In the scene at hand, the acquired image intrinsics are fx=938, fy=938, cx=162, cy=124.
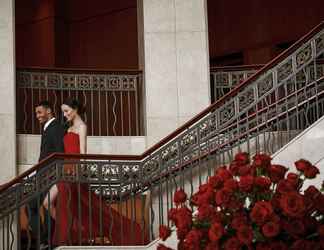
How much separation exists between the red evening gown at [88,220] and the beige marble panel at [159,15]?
364 cm

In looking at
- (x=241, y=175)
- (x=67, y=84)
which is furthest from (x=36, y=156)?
(x=241, y=175)

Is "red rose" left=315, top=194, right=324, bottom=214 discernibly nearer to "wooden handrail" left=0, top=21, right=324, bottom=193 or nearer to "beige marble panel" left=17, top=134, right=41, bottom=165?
"wooden handrail" left=0, top=21, right=324, bottom=193

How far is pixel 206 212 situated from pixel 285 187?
1.84 ft

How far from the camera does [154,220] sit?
36.9 ft

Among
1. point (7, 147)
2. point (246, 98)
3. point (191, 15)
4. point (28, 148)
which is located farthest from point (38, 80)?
point (246, 98)

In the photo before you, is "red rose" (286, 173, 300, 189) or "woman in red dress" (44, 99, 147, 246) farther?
"woman in red dress" (44, 99, 147, 246)

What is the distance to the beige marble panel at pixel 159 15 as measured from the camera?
13.5 meters

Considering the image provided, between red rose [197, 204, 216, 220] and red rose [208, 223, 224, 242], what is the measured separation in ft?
0.41

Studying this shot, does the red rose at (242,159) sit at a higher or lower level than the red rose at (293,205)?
higher

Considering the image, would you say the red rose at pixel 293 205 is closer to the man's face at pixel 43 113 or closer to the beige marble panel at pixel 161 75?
the man's face at pixel 43 113

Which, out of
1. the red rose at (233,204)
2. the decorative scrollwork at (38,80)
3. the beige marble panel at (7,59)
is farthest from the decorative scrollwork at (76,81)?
the red rose at (233,204)

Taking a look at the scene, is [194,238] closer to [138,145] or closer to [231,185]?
[231,185]

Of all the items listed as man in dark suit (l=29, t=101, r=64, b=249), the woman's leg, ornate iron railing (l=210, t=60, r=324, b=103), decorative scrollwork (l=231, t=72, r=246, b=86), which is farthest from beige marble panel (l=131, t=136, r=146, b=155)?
the woman's leg

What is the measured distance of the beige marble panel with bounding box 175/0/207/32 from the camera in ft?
Result: 44.2
